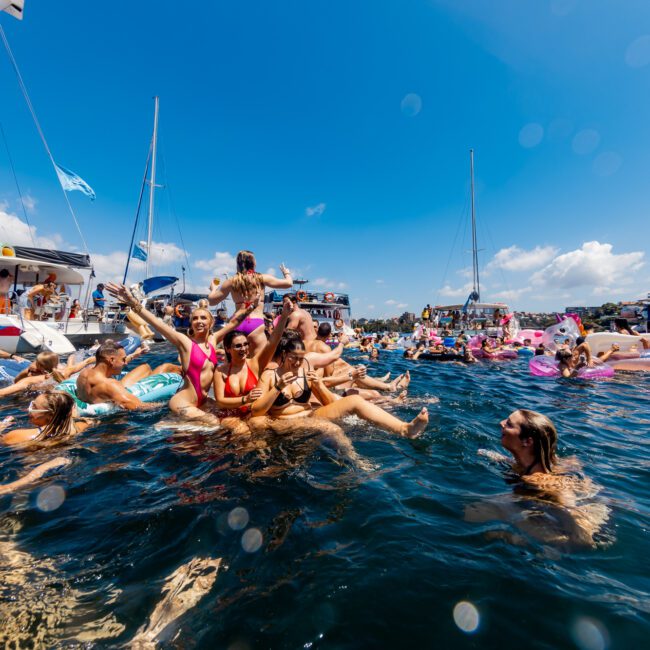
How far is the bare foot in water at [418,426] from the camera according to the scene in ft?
12.0

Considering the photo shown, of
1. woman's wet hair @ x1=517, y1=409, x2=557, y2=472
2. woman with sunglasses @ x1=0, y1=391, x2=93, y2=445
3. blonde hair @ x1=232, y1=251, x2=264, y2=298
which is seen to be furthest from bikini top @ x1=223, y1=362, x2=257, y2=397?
woman's wet hair @ x1=517, y1=409, x2=557, y2=472

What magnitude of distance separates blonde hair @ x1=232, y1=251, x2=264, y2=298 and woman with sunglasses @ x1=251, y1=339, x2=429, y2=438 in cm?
127

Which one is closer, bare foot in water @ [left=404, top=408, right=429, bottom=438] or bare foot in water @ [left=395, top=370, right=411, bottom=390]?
bare foot in water @ [left=404, top=408, right=429, bottom=438]

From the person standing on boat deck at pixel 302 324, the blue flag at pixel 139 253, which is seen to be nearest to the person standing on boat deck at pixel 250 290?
the person standing on boat deck at pixel 302 324

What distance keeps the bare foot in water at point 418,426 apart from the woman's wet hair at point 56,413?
4223mm

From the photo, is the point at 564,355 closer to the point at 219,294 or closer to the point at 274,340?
the point at 274,340

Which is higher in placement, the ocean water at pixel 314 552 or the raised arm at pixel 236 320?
the raised arm at pixel 236 320

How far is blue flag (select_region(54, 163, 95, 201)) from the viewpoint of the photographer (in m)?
16.4

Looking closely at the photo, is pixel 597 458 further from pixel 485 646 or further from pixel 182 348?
pixel 182 348

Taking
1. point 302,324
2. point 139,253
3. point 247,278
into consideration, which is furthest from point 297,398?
point 139,253

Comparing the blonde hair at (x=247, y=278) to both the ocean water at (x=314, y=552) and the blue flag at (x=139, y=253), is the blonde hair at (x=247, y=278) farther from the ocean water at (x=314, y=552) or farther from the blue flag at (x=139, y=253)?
the blue flag at (x=139, y=253)

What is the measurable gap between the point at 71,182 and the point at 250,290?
17.9 m

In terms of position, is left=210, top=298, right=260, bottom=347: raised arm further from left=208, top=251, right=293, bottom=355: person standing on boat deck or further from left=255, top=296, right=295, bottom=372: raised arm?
left=255, top=296, right=295, bottom=372: raised arm

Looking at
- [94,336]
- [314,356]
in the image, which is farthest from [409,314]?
[314,356]
